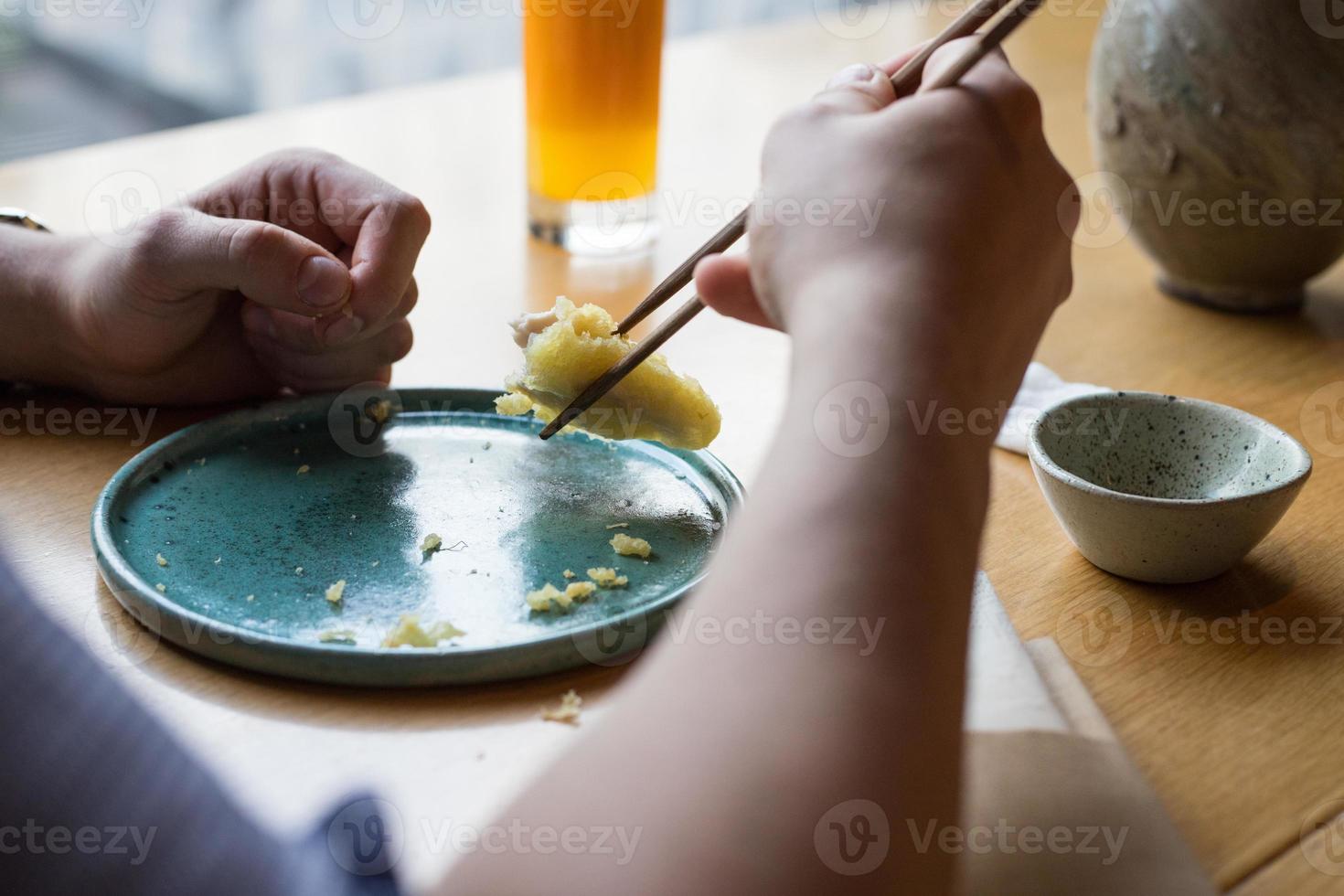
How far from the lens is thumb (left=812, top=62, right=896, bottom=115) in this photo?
26.5 inches

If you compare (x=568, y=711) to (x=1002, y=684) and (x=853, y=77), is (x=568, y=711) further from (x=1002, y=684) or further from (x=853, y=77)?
(x=853, y=77)

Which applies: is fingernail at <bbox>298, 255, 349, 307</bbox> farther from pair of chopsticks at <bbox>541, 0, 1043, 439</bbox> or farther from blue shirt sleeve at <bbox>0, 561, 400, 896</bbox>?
blue shirt sleeve at <bbox>0, 561, 400, 896</bbox>

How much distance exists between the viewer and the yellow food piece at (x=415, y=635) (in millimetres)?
661

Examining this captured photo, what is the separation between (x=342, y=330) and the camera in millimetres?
922

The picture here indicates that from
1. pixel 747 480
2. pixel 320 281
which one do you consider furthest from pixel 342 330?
pixel 747 480

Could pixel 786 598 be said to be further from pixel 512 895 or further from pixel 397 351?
pixel 397 351

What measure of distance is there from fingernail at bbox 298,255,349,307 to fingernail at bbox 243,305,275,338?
0.23 feet

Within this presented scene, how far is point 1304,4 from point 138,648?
1.04 metres

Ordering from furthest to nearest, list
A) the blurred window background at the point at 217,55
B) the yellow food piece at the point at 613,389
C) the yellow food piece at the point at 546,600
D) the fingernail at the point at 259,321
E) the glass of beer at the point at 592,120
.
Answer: the blurred window background at the point at 217,55 < the glass of beer at the point at 592,120 < the fingernail at the point at 259,321 < the yellow food piece at the point at 613,389 < the yellow food piece at the point at 546,600

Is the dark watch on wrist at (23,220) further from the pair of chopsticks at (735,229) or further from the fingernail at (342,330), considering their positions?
the pair of chopsticks at (735,229)

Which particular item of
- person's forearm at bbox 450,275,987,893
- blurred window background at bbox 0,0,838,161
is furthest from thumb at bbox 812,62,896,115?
blurred window background at bbox 0,0,838,161

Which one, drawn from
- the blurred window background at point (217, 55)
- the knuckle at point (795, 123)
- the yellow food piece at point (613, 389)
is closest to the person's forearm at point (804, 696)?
the knuckle at point (795, 123)

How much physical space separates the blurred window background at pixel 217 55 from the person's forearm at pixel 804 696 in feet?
9.85

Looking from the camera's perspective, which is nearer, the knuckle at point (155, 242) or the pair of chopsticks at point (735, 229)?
the pair of chopsticks at point (735, 229)
